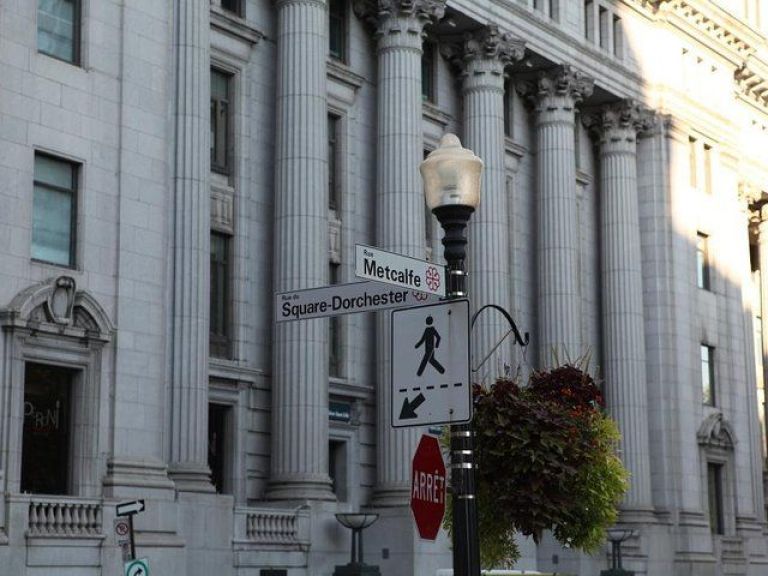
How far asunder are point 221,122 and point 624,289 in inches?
736

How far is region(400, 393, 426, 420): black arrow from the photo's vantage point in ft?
45.5

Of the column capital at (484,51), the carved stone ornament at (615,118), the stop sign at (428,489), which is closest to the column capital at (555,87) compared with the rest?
the column capital at (484,51)

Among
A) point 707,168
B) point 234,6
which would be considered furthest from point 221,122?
point 707,168

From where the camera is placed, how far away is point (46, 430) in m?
29.1

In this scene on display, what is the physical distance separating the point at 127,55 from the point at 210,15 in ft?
16.5

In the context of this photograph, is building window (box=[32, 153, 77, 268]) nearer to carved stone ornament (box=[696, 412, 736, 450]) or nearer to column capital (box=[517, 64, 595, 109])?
column capital (box=[517, 64, 595, 109])

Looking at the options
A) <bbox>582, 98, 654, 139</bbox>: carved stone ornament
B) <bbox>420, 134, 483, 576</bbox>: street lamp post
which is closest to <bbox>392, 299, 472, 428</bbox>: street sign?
<bbox>420, 134, 483, 576</bbox>: street lamp post

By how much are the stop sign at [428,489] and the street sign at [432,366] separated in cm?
40

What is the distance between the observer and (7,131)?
2848 centimetres

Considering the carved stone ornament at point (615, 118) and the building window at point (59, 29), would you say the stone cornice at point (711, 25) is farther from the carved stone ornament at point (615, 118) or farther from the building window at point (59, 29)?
the building window at point (59, 29)

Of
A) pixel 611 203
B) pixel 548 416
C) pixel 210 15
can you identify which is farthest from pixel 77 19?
pixel 611 203

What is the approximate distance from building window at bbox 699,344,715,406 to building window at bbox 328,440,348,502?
65.6 feet

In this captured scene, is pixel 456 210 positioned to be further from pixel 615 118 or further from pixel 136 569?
pixel 615 118

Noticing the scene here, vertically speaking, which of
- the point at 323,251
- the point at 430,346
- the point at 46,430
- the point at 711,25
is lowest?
the point at 430,346
